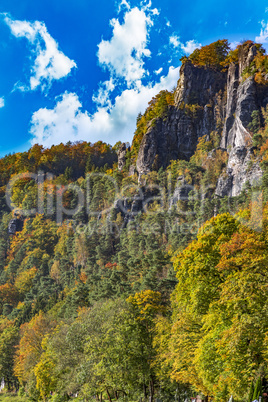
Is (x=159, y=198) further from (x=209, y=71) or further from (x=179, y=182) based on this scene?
(x=209, y=71)

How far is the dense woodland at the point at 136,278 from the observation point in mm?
15141

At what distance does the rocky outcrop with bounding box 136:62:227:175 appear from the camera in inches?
4109

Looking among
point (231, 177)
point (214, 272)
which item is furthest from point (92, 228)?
point (214, 272)

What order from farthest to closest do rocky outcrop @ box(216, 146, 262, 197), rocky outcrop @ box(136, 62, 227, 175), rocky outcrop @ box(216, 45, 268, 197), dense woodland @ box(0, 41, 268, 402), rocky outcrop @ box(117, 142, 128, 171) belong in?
rocky outcrop @ box(117, 142, 128, 171)
rocky outcrop @ box(136, 62, 227, 175)
rocky outcrop @ box(216, 45, 268, 197)
rocky outcrop @ box(216, 146, 262, 197)
dense woodland @ box(0, 41, 268, 402)

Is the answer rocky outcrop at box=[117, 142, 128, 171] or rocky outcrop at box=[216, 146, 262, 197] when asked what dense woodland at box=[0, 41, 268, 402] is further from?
rocky outcrop at box=[117, 142, 128, 171]

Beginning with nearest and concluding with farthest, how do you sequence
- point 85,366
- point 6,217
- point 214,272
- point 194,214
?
point 214,272 → point 85,366 → point 194,214 → point 6,217

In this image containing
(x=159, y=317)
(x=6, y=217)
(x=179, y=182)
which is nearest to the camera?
(x=159, y=317)

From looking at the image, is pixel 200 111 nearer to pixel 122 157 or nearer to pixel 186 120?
pixel 186 120

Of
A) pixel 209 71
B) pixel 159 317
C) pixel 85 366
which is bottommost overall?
pixel 85 366

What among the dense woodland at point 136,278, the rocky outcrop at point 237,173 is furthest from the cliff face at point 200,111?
the rocky outcrop at point 237,173

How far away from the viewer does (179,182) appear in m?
88.3

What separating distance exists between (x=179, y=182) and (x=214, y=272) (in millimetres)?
72133

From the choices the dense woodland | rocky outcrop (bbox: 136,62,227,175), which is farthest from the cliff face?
the dense woodland

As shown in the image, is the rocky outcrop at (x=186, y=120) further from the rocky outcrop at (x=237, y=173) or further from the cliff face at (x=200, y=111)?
the rocky outcrop at (x=237, y=173)
